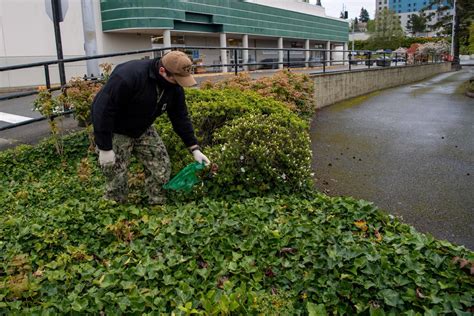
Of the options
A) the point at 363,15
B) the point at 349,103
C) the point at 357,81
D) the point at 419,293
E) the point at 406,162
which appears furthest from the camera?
the point at 363,15

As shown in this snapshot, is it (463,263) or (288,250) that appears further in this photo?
(288,250)

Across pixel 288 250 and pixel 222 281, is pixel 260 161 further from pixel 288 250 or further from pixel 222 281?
pixel 222 281

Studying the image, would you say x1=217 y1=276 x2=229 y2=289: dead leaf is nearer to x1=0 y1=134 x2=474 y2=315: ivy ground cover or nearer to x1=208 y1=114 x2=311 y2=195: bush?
x1=0 y1=134 x2=474 y2=315: ivy ground cover

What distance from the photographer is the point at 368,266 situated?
10.0 ft

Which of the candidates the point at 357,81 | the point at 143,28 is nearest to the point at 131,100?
the point at 357,81

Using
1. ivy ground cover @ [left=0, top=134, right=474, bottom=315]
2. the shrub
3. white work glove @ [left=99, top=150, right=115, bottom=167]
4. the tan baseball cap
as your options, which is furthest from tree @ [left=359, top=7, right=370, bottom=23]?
white work glove @ [left=99, top=150, right=115, bottom=167]

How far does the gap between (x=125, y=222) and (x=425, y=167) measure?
15.7ft

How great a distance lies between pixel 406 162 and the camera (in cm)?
718

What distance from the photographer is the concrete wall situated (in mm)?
13836

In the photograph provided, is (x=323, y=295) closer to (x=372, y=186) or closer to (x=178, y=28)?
(x=372, y=186)

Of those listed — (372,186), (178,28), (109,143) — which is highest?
(178,28)

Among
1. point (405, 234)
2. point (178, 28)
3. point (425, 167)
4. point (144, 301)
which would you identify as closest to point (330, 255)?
point (405, 234)

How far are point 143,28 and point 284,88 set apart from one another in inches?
1058

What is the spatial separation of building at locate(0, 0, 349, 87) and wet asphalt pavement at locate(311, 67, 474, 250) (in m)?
6.17
